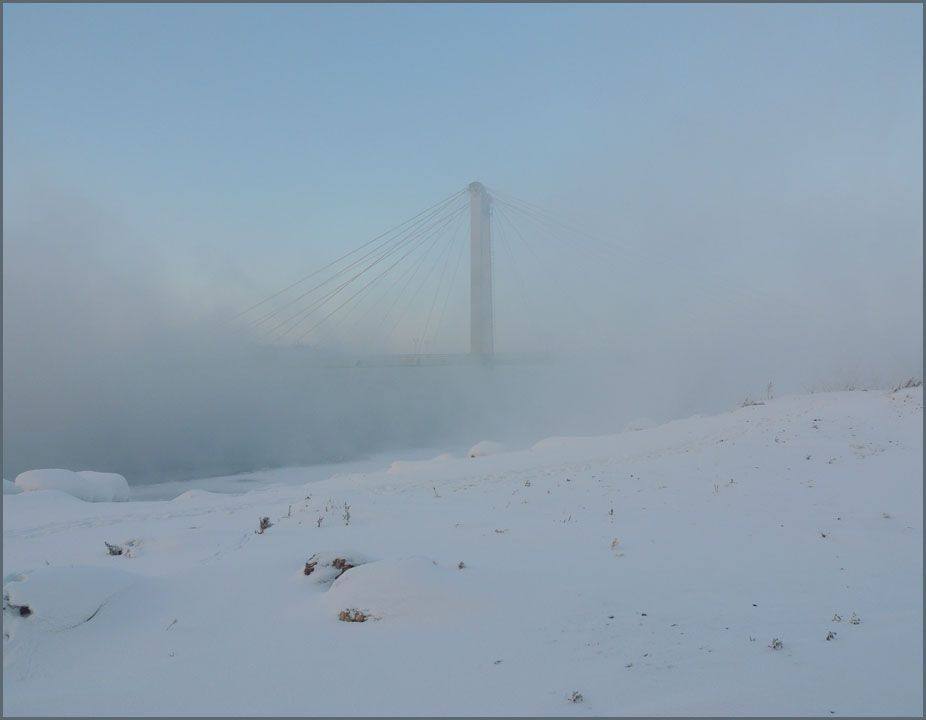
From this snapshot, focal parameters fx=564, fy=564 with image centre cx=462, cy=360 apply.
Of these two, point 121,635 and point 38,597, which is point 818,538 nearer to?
point 121,635

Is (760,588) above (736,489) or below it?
below

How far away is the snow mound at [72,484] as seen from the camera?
11.9 meters

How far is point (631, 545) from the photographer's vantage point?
18.5 feet

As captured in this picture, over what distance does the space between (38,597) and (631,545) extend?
16.1 feet

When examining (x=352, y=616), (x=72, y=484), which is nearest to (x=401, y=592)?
(x=352, y=616)

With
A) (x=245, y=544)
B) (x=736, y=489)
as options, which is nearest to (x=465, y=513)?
(x=245, y=544)

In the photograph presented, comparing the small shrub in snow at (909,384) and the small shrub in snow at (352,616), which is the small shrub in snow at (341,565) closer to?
the small shrub in snow at (352,616)

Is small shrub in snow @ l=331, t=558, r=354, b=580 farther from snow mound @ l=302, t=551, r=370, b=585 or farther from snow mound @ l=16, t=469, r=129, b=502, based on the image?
snow mound @ l=16, t=469, r=129, b=502

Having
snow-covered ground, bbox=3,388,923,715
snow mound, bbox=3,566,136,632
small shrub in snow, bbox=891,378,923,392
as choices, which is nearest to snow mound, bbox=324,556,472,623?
snow-covered ground, bbox=3,388,923,715

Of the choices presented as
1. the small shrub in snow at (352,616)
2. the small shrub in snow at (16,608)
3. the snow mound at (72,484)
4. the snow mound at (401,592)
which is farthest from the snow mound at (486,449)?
the small shrub in snow at (16,608)

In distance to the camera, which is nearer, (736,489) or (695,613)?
(695,613)

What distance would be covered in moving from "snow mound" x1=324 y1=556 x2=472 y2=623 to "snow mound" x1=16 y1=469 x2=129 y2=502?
33.9ft

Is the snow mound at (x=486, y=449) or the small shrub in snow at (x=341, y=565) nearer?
the small shrub in snow at (x=341, y=565)

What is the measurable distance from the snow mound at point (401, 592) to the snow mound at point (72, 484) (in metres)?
10.3
